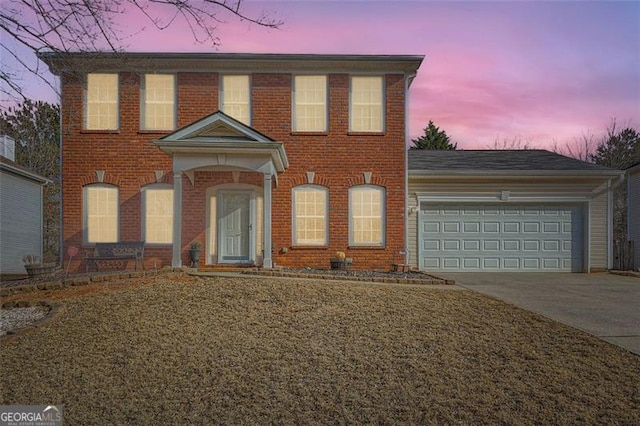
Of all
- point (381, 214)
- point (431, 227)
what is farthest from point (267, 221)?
point (431, 227)

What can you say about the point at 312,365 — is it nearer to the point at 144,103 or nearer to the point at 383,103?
the point at 383,103

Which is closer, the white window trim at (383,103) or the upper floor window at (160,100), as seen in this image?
the upper floor window at (160,100)

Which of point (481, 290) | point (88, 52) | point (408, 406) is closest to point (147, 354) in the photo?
point (408, 406)

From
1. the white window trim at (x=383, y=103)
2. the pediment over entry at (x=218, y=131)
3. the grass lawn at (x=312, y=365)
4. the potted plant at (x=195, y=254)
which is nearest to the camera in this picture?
the grass lawn at (x=312, y=365)

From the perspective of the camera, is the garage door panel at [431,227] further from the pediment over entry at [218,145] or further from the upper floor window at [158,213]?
the upper floor window at [158,213]

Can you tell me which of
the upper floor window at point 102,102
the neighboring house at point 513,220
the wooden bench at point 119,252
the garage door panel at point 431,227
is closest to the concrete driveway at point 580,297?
the neighboring house at point 513,220

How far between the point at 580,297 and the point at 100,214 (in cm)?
1220

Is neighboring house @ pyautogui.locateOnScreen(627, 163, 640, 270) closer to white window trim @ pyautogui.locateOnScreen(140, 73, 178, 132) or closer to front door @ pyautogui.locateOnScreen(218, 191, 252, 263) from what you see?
front door @ pyautogui.locateOnScreen(218, 191, 252, 263)

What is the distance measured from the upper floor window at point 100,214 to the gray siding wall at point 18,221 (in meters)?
5.07

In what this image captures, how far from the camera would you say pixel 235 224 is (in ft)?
44.2

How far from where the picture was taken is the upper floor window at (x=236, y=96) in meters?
13.6

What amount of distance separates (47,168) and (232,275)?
74.0ft

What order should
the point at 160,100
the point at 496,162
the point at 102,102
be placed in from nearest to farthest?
1. the point at 102,102
2. the point at 160,100
3. the point at 496,162

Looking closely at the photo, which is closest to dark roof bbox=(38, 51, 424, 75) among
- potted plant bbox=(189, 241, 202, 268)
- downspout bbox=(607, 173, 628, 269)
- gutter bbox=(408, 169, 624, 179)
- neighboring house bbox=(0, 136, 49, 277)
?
gutter bbox=(408, 169, 624, 179)
